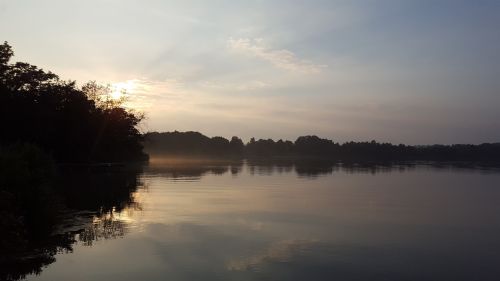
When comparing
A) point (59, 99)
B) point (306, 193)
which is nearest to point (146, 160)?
point (59, 99)

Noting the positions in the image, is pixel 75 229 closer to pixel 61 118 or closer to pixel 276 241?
pixel 276 241

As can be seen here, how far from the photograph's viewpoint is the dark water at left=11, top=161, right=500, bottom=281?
43.3ft

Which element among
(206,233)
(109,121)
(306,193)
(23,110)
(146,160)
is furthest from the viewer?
(146,160)

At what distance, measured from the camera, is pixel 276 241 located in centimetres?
1730

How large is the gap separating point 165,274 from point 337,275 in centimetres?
440

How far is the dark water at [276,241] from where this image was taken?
13.2 meters

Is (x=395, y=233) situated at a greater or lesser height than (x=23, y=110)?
lesser

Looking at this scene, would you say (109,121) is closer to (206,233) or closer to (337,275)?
(206,233)

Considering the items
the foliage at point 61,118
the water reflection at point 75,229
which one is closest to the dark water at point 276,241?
the water reflection at point 75,229

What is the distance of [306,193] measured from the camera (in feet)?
119

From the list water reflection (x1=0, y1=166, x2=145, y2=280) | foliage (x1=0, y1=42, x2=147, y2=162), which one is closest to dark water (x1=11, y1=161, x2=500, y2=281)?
water reflection (x1=0, y1=166, x2=145, y2=280)

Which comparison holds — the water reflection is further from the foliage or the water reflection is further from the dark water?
the foliage

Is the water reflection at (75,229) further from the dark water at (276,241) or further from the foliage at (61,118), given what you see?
the foliage at (61,118)

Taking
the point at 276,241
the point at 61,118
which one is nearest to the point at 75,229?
the point at 276,241
